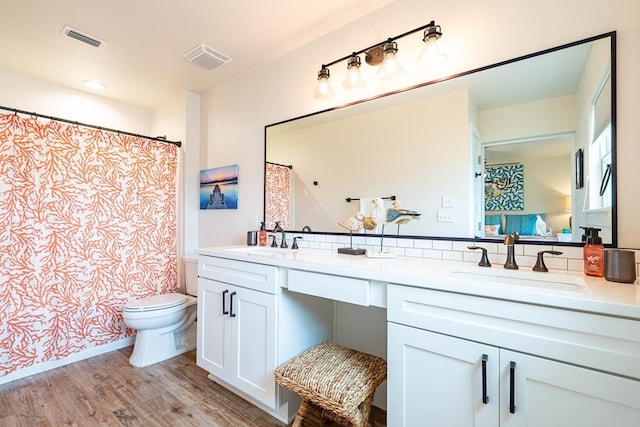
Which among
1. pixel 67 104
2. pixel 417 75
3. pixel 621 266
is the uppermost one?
pixel 67 104

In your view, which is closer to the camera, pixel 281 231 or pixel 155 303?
pixel 281 231

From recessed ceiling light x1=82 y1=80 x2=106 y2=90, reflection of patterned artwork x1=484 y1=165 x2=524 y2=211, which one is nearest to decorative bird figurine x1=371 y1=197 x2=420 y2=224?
reflection of patterned artwork x1=484 y1=165 x2=524 y2=211

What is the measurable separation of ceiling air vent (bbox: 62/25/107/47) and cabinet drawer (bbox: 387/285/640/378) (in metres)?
2.68

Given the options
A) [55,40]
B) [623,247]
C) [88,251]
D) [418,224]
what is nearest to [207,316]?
[88,251]

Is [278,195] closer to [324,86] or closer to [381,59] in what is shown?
[324,86]

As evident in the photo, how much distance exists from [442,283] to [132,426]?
5.94 feet

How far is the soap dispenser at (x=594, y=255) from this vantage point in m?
1.10

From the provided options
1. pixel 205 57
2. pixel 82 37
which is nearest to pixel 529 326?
pixel 205 57

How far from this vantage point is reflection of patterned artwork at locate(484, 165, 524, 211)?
1396mm

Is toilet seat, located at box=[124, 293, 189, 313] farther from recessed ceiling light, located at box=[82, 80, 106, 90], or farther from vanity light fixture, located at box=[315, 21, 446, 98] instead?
recessed ceiling light, located at box=[82, 80, 106, 90]

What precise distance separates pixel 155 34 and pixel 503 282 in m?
2.67

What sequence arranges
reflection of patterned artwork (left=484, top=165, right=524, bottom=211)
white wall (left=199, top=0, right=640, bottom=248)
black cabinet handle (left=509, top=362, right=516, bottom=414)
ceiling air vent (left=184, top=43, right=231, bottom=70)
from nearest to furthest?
black cabinet handle (left=509, top=362, right=516, bottom=414), white wall (left=199, top=0, right=640, bottom=248), reflection of patterned artwork (left=484, top=165, right=524, bottom=211), ceiling air vent (left=184, top=43, right=231, bottom=70)

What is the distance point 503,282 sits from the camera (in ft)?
4.09

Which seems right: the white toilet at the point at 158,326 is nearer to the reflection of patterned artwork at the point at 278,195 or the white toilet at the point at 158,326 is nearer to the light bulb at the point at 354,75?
the reflection of patterned artwork at the point at 278,195
